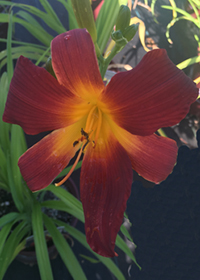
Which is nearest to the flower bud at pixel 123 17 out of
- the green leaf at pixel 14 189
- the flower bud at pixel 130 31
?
the flower bud at pixel 130 31

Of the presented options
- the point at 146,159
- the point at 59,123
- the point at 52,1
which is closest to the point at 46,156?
the point at 59,123

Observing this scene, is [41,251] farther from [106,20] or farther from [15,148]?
[106,20]

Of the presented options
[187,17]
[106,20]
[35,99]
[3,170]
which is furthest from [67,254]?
Answer: [187,17]

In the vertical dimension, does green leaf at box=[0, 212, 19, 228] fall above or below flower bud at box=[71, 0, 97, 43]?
below

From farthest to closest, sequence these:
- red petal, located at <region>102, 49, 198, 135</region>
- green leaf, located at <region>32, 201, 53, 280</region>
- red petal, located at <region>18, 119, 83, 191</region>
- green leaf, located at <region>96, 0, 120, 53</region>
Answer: green leaf, located at <region>96, 0, 120, 53</region> < green leaf, located at <region>32, 201, 53, 280</region> < red petal, located at <region>18, 119, 83, 191</region> < red petal, located at <region>102, 49, 198, 135</region>

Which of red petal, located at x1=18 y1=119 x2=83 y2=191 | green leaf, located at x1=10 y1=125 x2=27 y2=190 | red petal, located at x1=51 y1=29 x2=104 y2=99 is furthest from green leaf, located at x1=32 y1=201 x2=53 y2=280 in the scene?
red petal, located at x1=51 y1=29 x2=104 y2=99

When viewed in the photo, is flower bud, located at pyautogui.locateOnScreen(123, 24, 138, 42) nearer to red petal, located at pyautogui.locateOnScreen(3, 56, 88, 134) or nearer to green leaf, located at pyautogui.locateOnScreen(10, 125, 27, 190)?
red petal, located at pyautogui.locateOnScreen(3, 56, 88, 134)

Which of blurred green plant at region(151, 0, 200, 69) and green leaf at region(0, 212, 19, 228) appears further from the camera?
blurred green plant at region(151, 0, 200, 69)

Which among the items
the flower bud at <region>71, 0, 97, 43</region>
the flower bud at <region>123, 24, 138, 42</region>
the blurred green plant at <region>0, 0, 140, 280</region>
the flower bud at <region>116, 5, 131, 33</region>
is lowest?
the blurred green plant at <region>0, 0, 140, 280</region>
